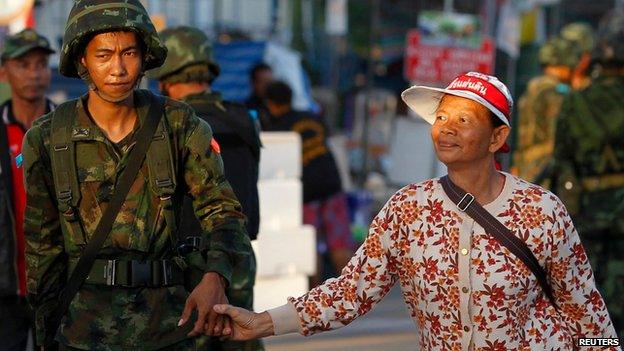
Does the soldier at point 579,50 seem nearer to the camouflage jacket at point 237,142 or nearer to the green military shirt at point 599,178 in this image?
the green military shirt at point 599,178

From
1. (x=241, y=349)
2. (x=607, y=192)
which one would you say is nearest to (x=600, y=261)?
(x=607, y=192)

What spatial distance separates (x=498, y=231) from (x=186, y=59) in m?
2.56

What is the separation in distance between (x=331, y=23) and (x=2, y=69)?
1176cm

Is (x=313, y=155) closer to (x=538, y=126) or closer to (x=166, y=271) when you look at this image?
(x=538, y=126)

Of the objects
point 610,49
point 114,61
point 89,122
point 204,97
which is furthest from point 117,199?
point 610,49

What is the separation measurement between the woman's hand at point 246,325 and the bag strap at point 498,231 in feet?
2.35

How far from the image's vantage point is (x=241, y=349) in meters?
6.64

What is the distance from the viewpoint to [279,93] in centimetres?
1221

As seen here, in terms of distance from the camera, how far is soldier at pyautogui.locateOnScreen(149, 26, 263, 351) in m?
6.52

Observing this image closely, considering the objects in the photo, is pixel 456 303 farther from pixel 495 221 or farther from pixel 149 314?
pixel 149 314

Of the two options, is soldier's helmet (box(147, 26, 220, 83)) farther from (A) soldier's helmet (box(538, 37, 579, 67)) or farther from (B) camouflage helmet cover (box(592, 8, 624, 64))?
(A) soldier's helmet (box(538, 37, 579, 67))

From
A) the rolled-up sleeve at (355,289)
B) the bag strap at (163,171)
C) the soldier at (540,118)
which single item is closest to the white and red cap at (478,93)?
the rolled-up sleeve at (355,289)

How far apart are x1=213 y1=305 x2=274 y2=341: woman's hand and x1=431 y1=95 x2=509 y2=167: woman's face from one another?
30.2 inches

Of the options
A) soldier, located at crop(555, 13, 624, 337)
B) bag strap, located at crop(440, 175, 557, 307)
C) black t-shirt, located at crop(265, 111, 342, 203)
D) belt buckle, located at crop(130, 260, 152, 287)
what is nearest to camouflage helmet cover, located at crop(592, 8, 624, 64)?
soldier, located at crop(555, 13, 624, 337)
